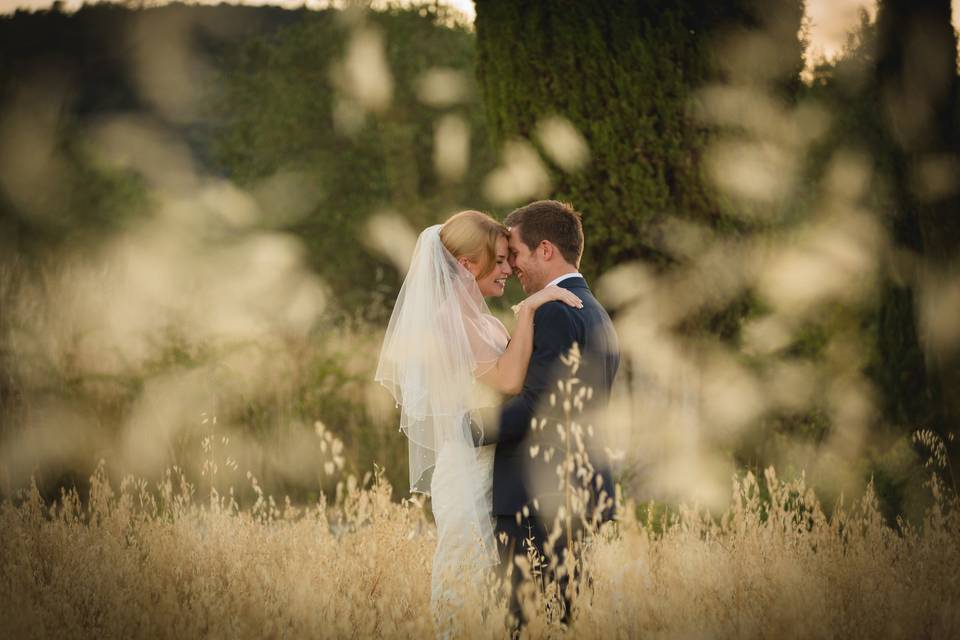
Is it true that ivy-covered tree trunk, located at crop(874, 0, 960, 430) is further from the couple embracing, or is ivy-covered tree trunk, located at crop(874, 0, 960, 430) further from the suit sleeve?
the suit sleeve

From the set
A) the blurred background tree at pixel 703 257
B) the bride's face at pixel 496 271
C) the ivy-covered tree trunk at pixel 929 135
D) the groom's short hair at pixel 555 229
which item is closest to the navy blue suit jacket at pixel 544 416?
the groom's short hair at pixel 555 229

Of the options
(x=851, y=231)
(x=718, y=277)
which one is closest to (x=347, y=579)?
(x=718, y=277)

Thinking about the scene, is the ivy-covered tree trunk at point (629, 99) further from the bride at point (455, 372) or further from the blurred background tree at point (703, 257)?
the bride at point (455, 372)

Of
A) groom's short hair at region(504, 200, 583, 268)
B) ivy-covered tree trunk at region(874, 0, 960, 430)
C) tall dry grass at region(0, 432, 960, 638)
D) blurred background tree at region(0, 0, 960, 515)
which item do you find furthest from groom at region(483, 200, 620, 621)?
ivy-covered tree trunk at region(874, 0, 960, 430)

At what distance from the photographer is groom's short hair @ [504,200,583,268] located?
4.23m

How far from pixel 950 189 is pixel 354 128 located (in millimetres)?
17009

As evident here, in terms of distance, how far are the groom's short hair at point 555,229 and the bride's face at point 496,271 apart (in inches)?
5.4

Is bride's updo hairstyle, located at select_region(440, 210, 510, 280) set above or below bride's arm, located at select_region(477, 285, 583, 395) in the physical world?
above

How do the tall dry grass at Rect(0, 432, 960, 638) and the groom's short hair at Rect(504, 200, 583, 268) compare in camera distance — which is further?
the groom's short hair at Rect(504, 200, 583, 268)

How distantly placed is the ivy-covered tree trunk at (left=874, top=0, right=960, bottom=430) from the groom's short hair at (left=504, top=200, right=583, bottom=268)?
3.73 meters

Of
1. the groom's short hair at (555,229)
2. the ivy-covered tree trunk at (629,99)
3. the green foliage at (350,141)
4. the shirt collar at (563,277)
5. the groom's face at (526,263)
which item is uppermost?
the green foliage at (350,141)

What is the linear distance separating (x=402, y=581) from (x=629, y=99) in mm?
4960

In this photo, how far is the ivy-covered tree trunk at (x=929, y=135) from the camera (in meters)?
6.48

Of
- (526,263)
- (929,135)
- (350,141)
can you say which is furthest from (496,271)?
(350,141)
